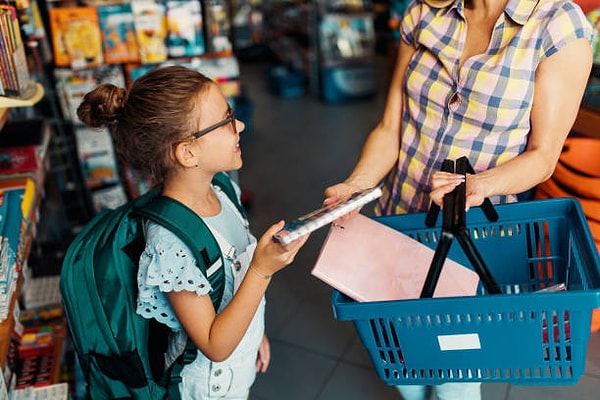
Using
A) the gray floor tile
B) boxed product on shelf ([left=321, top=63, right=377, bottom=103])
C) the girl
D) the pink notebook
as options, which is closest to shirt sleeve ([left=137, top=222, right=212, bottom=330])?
the girl

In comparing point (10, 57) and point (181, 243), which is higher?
point (10, 57)

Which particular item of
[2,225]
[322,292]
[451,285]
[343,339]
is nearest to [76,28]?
[2,225]

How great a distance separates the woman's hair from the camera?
1.36 meters

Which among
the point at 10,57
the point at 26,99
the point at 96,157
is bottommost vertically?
the point at 96,157

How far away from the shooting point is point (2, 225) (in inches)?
71.5

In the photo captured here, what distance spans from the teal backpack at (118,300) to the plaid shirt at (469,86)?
685mm

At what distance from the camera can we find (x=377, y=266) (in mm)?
1270

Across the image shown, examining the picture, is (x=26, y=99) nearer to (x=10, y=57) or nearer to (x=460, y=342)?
(x=10, y=57)

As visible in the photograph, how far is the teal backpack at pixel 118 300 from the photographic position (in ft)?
4.51

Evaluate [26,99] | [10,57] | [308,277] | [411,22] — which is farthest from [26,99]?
[308,277]

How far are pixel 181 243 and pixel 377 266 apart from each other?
0.46 meters

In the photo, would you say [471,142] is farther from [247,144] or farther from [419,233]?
[247,144]

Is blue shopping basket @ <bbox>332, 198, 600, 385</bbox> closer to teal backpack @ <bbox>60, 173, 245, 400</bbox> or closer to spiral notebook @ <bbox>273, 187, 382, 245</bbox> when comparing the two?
spiral notebook @ <bbox>273, 187, 382, 245</bbox>

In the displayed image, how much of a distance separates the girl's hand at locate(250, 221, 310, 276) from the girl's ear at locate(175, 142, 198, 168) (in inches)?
13.3
